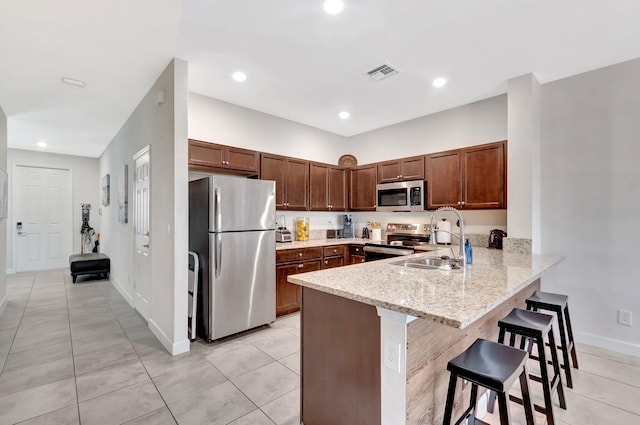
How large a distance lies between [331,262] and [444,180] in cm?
187

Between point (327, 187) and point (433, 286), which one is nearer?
point (433, 286)

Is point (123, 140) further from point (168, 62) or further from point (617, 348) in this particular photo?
point (617, 348)

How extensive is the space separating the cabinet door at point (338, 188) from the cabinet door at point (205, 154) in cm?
187

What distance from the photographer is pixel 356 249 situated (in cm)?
437

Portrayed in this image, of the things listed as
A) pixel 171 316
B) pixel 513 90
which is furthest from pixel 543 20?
pixel 171 316

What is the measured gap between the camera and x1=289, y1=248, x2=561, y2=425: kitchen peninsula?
1.29 meters

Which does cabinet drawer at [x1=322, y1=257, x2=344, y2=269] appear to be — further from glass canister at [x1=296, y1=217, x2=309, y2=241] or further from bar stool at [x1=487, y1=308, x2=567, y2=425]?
bar stool at [x1=487, y1=308, x2=567, y2=425]

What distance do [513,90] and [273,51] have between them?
98.6 inches

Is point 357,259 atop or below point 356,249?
below

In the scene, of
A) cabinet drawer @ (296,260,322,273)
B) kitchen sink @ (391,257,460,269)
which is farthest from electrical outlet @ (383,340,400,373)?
cabinet drawer @ (296,260,322,273)

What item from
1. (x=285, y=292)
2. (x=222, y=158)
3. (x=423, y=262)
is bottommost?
(x=285, y=292)

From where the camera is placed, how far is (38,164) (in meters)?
6.48

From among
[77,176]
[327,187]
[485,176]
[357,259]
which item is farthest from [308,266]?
[77,176]

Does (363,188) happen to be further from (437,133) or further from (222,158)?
(222,158)
